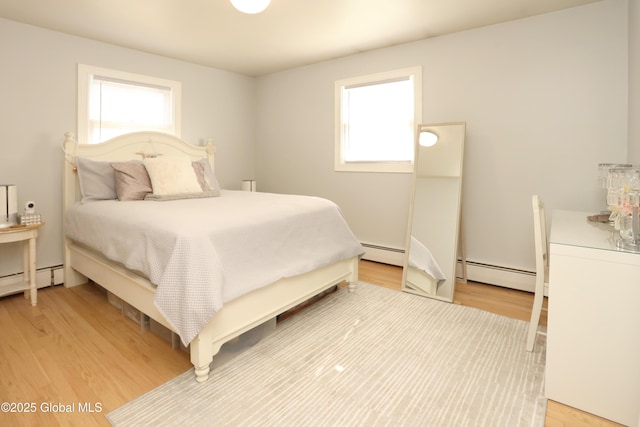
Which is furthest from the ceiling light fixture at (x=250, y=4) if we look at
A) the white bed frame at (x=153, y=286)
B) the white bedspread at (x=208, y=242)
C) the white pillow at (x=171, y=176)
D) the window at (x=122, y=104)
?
the window at (x=122, y=104)

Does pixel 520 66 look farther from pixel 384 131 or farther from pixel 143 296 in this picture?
pixel 143 296

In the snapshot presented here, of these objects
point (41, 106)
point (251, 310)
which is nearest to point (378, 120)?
point (251, 310)

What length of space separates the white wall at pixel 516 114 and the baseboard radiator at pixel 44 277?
9.63 ft

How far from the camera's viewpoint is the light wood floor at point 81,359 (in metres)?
1.54

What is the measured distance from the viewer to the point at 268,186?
479cm

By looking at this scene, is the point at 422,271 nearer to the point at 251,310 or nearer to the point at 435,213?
the point at 435,213

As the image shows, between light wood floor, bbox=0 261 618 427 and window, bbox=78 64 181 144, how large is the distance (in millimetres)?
1592

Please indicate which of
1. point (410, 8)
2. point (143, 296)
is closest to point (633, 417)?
point (143, 296)

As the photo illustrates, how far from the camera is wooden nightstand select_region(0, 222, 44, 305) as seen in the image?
8.33ft

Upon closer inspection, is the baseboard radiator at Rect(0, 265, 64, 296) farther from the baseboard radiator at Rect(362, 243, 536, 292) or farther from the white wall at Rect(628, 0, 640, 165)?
the white wall at Rect(628, 0, 640, 165)

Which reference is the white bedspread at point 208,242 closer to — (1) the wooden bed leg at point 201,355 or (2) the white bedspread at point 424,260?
(1) the wooden bed leg at point 201,355

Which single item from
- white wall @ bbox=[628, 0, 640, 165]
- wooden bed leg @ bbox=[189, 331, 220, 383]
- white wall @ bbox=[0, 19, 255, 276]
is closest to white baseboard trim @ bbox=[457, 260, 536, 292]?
white wall @ bbox=[628, 0, 640, 165]

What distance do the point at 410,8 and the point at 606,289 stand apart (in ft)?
7.55

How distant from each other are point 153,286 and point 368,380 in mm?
1267
